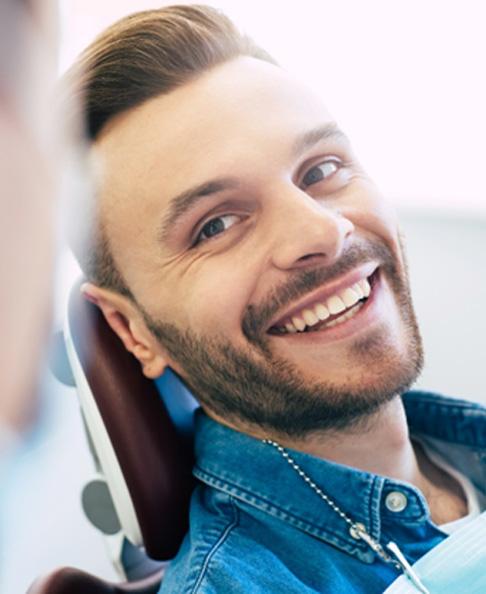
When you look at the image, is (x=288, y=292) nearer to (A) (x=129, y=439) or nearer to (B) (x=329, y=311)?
(B) (x=329, y=311)

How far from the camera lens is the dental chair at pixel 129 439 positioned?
1028mm

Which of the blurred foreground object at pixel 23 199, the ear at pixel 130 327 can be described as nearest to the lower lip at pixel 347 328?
the ear at pixel 130 327

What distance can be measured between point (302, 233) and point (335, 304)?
121 mm

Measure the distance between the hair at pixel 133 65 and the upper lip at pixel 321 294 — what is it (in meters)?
0.26

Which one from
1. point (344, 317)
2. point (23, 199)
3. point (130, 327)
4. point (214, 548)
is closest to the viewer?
point (23, 199)

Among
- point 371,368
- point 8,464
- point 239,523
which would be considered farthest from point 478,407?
point 8,464

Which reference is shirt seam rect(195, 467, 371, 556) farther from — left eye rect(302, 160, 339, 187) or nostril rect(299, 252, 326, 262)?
left eye rect(302, 160, 339, 187)

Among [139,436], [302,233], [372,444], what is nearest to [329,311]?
[302,233]

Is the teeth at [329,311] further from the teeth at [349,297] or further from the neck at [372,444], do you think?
the neck at [372,444]

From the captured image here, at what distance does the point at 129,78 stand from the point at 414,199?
0.93 m

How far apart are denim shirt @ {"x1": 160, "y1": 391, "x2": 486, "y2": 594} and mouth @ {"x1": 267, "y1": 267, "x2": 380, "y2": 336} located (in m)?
0.18

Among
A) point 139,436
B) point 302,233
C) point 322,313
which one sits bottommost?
point 139,436

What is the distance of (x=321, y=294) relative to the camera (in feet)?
3.19

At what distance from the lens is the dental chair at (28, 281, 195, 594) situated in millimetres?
1028
